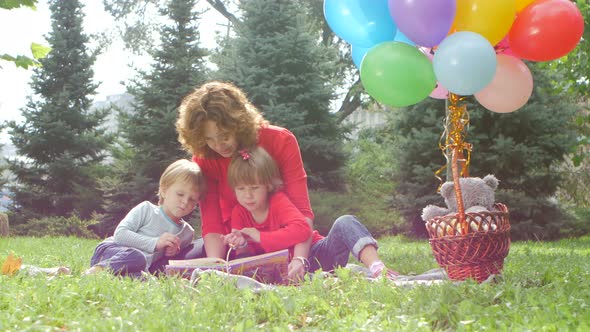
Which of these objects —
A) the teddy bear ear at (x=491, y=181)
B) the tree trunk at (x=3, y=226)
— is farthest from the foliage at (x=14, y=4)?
the tree trunk at (x=3, y=226)

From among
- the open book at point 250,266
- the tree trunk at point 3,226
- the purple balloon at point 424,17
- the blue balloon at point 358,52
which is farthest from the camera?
the tree trunk at point 3,226

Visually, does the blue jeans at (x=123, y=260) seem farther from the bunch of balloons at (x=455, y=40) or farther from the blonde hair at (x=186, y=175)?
the bunch of balloons at (x=455, y=40)

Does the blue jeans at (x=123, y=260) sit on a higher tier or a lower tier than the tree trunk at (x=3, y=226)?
higher

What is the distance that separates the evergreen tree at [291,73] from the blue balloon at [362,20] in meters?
5.46

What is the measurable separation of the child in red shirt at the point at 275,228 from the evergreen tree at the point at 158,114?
20.1ft

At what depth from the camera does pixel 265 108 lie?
8.95 m

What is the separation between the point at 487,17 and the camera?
10.8ft

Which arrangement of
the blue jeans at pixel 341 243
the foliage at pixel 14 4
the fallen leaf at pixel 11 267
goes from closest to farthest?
the fallen leaf at pixel 11 267 < the blue jeans at pixel 341 243 < the foliage at pixel 14 4

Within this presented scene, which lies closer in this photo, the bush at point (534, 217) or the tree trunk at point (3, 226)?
the bush at point (534, 217)

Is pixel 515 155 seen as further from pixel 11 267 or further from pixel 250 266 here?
pixel 11 267

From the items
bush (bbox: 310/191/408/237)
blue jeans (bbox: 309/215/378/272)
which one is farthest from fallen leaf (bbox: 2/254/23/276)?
bush (bbox: 310/191/408/237)

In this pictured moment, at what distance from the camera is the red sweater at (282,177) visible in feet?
12.0

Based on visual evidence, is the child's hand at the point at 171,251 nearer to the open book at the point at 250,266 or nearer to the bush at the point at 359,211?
the open book at the point at 250,266

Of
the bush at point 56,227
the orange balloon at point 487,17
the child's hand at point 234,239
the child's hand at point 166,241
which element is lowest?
the bush at point 56,227
